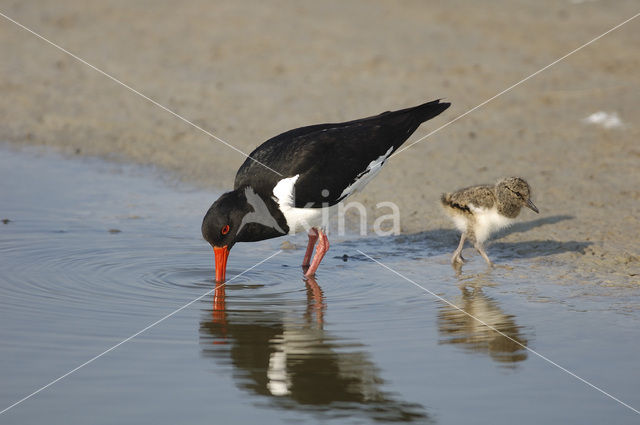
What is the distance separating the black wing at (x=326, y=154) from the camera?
286 inches

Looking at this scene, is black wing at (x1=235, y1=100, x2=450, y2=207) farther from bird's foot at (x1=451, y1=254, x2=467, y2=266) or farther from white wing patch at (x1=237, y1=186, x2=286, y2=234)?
bird's foot at (x1=451, y1=254, x2=467, y2=266)

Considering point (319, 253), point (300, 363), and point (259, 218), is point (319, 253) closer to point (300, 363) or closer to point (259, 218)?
point (259, 218)

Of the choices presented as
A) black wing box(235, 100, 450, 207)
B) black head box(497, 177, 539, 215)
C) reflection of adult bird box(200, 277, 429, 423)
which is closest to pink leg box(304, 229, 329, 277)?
black wing box(235, 100, 450, 207)

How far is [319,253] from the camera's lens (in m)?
7.43

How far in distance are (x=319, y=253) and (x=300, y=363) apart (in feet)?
7.56

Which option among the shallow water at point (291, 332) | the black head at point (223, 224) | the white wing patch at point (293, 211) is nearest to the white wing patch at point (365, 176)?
the white wing patch at point (293, 211)

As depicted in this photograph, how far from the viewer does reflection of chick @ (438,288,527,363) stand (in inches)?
212

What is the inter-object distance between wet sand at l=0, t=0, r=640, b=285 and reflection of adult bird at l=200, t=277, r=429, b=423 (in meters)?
2.59

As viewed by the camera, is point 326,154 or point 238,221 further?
point 326,154

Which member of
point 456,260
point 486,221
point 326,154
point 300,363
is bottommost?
point 300,363

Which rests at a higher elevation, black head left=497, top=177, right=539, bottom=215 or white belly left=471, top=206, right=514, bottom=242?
black head left=497, top=177, right=539, bottom=215

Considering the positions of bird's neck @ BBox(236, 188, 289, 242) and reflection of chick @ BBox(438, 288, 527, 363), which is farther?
bird's neck @ BBox(236, 188, 289, 242)

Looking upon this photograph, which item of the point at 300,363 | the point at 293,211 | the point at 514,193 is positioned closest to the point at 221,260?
the point at 293,211

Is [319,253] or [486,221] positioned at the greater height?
[486,221]
